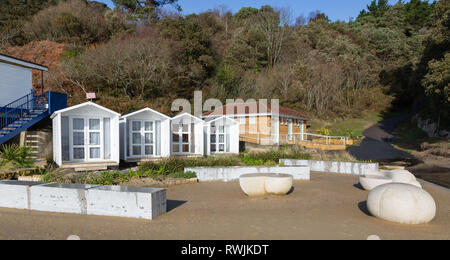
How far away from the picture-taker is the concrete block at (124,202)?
19.7ft

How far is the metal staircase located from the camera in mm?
12758

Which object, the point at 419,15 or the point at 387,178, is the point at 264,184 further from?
the point at 419,15

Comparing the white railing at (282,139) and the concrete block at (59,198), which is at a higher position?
the white railing at (282,139)

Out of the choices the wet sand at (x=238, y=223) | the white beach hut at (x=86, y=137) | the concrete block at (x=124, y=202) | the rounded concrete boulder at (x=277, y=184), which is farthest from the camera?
the white beach hut at (x=86, y=137)

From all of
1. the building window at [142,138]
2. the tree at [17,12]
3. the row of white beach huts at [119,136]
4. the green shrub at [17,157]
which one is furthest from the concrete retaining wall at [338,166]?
the tree at [17,12]

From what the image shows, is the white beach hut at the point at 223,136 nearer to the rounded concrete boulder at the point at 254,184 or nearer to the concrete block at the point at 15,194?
the rounded concrete boulder at the point at 254,184

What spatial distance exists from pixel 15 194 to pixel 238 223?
504 cm

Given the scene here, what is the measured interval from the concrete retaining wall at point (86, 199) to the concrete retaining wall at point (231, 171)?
182 inches

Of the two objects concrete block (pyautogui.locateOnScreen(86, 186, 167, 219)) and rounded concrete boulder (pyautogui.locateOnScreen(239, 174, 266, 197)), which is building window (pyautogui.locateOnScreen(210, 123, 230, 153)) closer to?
rounded concrete boulder (pyautogui.locateOnScreen(239, 174, 266, 197))

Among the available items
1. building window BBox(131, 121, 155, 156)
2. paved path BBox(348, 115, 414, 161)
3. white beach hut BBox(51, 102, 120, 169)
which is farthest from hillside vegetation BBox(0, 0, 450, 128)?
white beach hut BBox(51, 102, 120, 169)

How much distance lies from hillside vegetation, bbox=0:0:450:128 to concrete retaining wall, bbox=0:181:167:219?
1900cm

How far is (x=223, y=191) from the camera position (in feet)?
31.0

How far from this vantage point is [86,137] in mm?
12430
